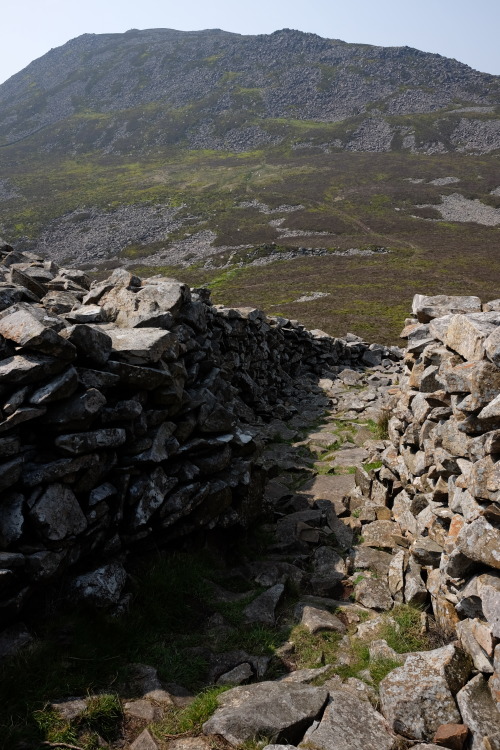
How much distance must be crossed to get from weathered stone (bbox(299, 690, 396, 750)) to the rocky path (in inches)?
0.5

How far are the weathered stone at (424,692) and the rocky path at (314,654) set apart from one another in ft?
0.04

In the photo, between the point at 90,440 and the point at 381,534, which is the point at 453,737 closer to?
the point at 381,534

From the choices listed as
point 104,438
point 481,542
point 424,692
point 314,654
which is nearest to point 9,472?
point 104,438

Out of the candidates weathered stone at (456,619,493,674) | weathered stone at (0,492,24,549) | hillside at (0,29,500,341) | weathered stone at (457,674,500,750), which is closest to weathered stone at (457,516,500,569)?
weathered stone at (456,619,493,674)

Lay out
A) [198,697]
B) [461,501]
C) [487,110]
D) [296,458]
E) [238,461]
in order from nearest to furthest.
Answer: [198,697] → [461,501] → [238,461] → [296,458] → [487,110]

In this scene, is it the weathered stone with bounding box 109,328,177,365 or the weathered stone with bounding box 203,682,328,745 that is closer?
the weathered stone with bounding box 203,682,328,745

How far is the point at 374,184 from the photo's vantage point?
430 ft

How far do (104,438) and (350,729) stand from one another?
4982 mm

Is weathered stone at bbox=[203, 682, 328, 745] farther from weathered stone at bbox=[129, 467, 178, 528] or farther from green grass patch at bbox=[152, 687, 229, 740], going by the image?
weathered stone at bbox=[129, 467, 178, 528]

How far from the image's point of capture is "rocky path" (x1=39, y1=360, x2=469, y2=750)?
508 cm

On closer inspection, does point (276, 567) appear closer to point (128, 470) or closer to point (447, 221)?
point (128, 470)

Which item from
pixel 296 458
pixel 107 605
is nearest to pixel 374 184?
pixel 296 458

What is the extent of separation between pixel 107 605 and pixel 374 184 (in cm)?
14058

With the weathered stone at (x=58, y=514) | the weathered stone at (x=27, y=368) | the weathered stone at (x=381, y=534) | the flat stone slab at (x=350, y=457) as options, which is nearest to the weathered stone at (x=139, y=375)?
the weathered stone at (x=27, y=368)
